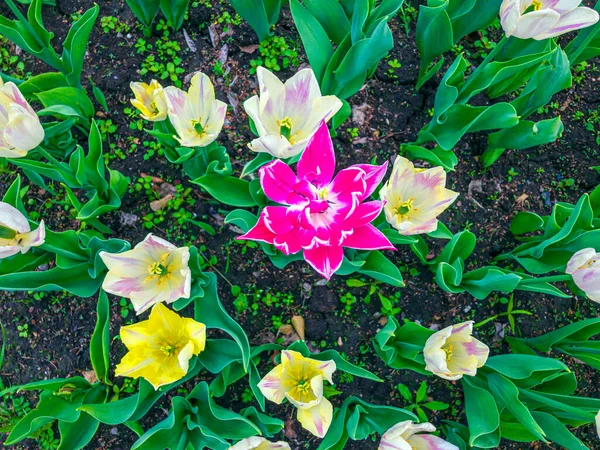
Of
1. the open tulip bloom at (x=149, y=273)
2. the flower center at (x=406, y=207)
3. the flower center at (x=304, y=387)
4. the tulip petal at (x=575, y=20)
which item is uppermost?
the tulip petal at (x=575, y=20)

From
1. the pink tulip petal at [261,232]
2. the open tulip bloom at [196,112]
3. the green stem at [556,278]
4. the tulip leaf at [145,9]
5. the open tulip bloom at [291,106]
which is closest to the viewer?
the pink tulip petal at [261,232]

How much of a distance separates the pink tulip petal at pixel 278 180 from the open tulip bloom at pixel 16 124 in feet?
2.38

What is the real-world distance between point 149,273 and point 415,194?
0.90 m

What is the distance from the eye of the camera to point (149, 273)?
1579 millimetres

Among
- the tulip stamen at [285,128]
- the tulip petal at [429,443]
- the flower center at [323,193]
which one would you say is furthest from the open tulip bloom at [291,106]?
the tulip petal at [429,443]

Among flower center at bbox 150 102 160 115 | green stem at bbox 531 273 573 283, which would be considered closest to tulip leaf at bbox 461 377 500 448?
green stem at bbox 531 273 573 283

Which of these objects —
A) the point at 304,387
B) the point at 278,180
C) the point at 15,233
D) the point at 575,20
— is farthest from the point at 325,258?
the point at 575,20

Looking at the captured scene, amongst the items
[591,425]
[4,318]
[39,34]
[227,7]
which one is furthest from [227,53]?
[591,425]

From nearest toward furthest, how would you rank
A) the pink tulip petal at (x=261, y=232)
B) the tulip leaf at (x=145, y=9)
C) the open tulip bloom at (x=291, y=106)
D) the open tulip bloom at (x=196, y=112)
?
1. the pink tulip petal at (x=261, y=232)
2. the open tulip bloom at (x=291, y=106)
3. the open tulip bloom at (x=196, y=112)
4. the tulip leaf at (x=145, y=9)

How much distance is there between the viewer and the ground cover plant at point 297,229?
1537 mm

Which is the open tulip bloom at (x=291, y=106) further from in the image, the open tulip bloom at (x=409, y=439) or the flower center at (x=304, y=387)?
the open tulip bloom at (x=409, y=439)

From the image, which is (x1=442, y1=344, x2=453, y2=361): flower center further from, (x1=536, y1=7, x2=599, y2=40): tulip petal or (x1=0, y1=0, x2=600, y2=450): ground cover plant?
(x1=536, y1=7, x2=599, y2=40): tulip petal

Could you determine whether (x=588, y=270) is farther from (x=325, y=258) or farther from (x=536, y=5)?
(x=536, y=5)

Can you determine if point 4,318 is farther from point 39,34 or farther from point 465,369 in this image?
point 465,369
